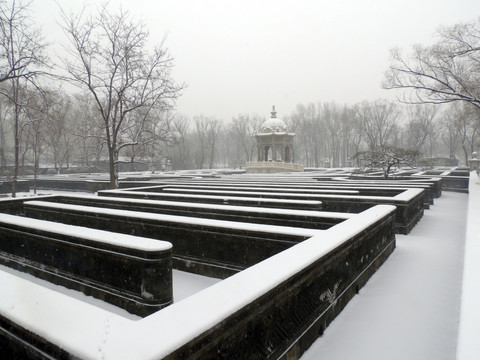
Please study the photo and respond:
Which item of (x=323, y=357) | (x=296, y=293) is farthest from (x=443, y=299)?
(x=296, y=293)

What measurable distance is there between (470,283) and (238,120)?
2688 inches

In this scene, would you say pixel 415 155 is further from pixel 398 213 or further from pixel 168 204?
pixel 168 204

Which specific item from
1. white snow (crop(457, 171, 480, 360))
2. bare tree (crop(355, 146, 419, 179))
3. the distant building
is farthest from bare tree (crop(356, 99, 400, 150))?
white snow (crop(457, 171, 480, 360))

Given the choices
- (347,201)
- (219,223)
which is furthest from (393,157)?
(219,223)

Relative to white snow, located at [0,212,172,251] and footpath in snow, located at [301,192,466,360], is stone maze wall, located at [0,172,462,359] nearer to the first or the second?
white snow, located at [0,212,172,251]

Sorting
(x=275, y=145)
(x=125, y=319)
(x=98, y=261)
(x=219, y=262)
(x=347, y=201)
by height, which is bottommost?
(x=219, y=262)

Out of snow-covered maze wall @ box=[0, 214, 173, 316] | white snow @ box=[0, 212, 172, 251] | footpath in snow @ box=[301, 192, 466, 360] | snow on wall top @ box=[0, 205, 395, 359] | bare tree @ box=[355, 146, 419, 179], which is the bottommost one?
footpath in snow @ box=[301, 192, 466, 360]

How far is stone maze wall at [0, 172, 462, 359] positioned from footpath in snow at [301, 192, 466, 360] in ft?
0.68

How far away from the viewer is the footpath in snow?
3484 mm

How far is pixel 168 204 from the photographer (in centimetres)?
871

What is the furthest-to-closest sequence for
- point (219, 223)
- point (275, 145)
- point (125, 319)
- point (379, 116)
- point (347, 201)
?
point (379, 116) < point (275, 145) < point (347, 201) < point (219, 223) < point (125, 319)

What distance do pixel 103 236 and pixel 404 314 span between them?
4382 mm

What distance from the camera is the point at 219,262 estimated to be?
18.9 ft

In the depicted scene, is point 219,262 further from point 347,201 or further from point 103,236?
point 347,201
